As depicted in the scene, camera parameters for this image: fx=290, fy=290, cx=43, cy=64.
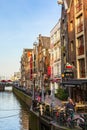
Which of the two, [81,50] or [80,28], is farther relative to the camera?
[80,28]

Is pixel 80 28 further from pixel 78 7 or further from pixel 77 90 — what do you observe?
pixel 77 90

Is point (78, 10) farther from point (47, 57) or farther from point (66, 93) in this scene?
point (47, 57)

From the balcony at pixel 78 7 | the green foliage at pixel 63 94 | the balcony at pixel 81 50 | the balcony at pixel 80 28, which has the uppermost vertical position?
the balcony at pixel 78 7

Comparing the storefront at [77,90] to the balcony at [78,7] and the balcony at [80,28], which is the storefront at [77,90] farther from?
the balcony at [78,7]

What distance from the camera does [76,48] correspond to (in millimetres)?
40500

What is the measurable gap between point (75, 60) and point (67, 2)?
458 inches

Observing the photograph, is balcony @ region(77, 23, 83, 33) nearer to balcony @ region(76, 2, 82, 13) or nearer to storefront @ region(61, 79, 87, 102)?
balcony @ region(76, 2, 82, 13)

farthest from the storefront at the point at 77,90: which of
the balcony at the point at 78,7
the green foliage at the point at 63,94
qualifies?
the balcony at the point at 78,7

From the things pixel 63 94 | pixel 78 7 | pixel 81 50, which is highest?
pixel 78 7

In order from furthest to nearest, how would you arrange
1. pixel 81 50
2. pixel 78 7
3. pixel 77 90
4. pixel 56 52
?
pixel 56 52 → pixel 78 7 → pixel 77 90 → pixel 81 50

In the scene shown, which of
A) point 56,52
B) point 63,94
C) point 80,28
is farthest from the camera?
point 56,52

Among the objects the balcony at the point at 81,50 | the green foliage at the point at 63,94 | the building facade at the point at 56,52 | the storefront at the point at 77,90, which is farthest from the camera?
the building facade at the point at 56,52

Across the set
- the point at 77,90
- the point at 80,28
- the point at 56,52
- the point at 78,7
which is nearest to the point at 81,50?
the point at 80,28

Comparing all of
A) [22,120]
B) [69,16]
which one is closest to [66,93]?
[22,120]
